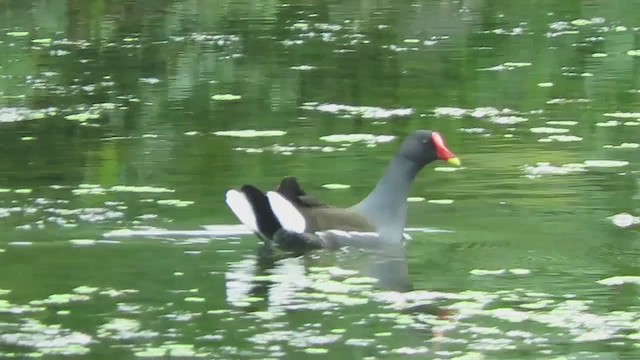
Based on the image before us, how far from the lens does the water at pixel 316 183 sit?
8.57 meters

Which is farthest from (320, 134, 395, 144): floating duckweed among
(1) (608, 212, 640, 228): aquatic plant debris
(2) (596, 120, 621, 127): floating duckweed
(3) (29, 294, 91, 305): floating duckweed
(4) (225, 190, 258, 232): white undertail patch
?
(3) (29, 294, 91, 305): floating duckweed

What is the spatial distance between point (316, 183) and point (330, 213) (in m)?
2.13

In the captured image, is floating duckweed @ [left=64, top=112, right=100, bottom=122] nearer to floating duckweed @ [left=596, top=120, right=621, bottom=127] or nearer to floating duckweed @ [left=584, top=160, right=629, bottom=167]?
floating duckweed @ [left=596, top=120, right=621, bottom=127]

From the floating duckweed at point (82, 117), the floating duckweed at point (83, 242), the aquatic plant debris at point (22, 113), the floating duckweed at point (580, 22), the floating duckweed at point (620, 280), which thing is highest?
the floating duckweed at point (580, 22)

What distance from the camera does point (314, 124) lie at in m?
16.0

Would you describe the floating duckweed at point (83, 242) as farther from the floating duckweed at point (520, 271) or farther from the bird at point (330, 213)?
the floating duckweed at point (520, 271)

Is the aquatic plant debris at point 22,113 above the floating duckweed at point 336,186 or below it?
above

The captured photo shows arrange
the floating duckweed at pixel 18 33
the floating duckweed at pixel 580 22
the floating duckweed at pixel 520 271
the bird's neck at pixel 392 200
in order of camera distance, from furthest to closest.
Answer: the floating duckweed at pixel 580 22 → the floating duckweed at pixel 18 33 → the bird's neck at pixel 392 200 → the floating duckweed at pixel 520 271

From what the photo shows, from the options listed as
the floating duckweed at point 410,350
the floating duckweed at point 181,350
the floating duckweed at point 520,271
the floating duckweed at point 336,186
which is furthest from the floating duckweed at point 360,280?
the floating duckweed at point 336,186

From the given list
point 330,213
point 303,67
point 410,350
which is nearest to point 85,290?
point 330,213

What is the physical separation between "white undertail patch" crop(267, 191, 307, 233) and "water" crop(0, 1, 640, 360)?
21 cm

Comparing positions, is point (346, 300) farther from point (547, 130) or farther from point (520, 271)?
point (547, 130)

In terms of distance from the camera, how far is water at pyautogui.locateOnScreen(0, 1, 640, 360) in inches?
337

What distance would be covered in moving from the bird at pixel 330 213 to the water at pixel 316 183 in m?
0.17
